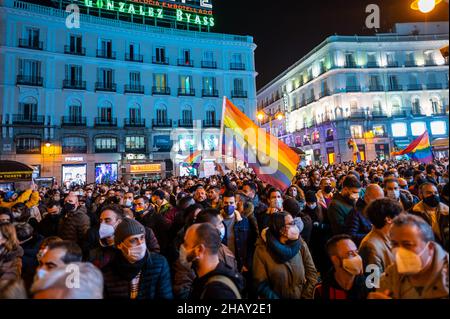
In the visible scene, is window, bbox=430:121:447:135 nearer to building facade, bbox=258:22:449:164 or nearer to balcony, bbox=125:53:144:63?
building facade, bbox=258:22:449:164

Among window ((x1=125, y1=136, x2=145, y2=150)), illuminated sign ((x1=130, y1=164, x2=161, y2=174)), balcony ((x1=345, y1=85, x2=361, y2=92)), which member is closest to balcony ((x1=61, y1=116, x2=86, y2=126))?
window ((x1=125, y1=136, x2=145, y2=150))

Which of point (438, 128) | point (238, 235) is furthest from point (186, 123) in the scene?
point (438, 128)

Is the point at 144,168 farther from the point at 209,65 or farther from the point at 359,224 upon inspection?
the point at 359,224

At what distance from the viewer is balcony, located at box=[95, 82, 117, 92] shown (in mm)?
30428

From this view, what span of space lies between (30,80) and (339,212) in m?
31.9

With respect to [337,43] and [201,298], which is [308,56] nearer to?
[337,43]

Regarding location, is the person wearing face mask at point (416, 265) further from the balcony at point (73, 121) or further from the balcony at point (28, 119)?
the balcony at point (28, 119)

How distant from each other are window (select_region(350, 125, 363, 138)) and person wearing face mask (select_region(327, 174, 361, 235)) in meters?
36.9

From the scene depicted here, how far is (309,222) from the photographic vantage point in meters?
4.54

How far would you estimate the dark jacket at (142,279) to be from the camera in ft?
9.05

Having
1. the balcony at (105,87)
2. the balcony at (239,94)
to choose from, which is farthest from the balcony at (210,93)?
the balcony at (105,87)

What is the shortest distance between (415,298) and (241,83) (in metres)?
36.2

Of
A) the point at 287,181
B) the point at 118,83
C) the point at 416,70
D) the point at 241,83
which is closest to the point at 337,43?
the point at 416,70

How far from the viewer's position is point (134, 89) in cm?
3209
